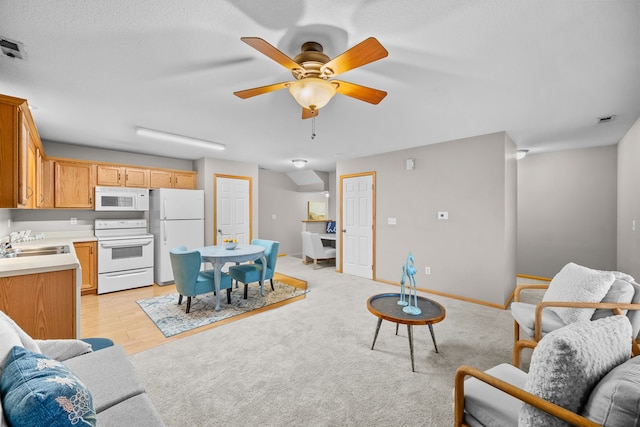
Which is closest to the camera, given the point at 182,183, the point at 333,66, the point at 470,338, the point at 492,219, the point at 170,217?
the point at 333,66

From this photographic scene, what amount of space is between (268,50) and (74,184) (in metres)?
4.64

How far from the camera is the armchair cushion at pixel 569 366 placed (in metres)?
1.00

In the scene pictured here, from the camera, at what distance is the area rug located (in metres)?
3.13

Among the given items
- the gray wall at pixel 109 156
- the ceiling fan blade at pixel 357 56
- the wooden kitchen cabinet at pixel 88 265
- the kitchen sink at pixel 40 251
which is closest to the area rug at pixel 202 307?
the wooden kitchen cabinet at pixel 88 265

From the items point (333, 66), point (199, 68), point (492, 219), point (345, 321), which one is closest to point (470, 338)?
point (345, 321)

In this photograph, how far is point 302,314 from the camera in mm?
3447

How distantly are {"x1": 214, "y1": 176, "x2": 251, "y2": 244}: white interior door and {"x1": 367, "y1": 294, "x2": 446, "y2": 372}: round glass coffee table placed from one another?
398 centimetres

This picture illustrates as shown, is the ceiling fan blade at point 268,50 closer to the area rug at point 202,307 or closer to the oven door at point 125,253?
the area rug at point 202,307

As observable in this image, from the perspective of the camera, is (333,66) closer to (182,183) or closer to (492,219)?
(492,219)

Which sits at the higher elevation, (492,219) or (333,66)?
(333,66)

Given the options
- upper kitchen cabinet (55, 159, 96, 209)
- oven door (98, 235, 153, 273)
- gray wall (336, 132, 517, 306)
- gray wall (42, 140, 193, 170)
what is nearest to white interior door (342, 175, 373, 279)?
gray wall (336, 132, 517, 306)

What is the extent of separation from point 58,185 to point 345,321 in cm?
479

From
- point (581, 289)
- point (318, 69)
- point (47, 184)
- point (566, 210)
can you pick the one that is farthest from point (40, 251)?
point (566, 210)

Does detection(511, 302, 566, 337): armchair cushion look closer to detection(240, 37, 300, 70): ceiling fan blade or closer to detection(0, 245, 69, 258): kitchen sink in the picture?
detection(240, 37, 300, 70): ceiling fan blade
